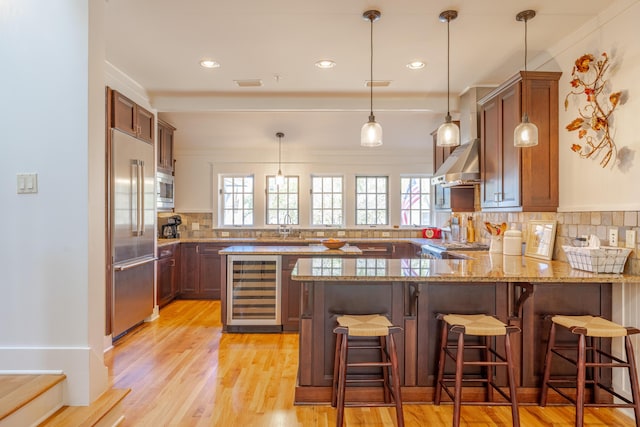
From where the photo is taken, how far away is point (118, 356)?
337 centimetres

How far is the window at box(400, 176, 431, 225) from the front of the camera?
6.45 m

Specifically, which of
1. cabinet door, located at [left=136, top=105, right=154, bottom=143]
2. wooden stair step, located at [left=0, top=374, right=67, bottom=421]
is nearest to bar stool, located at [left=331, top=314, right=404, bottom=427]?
wooden stair step, located at [left=0, top=374, right=67, bottom=421]

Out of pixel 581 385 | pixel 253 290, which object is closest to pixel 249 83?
pixel 253 290

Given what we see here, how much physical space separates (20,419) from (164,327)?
8.09 feet

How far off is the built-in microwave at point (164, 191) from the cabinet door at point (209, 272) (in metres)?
0.77

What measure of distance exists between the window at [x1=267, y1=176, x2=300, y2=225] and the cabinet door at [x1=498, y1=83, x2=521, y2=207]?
3595 mm

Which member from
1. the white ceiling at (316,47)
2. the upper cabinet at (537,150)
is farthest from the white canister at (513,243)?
the white ceiling at (316,47)

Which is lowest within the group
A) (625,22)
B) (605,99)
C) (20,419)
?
(20,419)

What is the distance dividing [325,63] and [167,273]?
3.38 meters

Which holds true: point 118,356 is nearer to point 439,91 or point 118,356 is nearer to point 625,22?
point 439,91

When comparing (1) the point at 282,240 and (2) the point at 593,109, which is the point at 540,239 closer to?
(2) the point at 593,109

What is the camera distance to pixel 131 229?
3.81 m

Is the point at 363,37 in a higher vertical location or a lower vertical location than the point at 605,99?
higher

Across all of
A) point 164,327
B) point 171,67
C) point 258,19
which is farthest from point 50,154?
point 164,327
